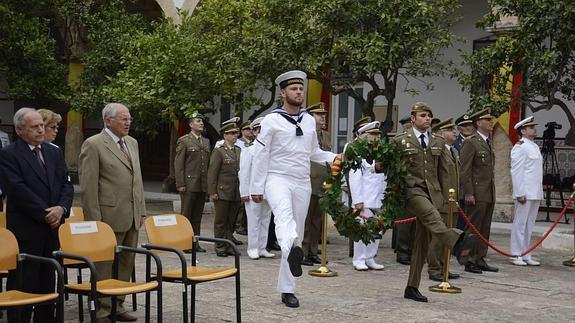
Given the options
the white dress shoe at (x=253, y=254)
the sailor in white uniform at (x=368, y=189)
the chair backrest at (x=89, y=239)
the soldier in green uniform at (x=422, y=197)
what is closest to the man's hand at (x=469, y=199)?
the sailor in white uniform at (x=368, y=189)

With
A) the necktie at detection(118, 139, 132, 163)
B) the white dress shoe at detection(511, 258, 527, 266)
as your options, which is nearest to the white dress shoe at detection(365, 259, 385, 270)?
the white dress shoe at detection(511, 258, 527, 266)

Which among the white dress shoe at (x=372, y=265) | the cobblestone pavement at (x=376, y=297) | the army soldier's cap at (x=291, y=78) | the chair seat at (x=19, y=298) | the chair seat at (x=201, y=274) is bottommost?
the cobblestone pavement at (x=376, y=297)

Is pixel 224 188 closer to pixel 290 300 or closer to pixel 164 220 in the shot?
pixel 290 300

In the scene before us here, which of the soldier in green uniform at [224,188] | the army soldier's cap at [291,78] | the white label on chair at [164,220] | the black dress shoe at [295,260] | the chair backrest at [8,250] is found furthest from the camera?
the soldier in green uniform at [224,188]

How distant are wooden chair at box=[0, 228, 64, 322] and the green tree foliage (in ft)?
27.7

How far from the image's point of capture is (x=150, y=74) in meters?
16.5

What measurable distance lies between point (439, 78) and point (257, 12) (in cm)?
592

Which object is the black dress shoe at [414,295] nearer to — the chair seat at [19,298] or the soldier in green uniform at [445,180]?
the soldier in green uniform at [445,180]

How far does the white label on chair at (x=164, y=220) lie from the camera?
24.3 feet

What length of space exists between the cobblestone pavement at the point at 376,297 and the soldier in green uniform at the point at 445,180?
186 mm

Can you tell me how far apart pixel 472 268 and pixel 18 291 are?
252 inches

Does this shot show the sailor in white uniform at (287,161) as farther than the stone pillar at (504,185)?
No

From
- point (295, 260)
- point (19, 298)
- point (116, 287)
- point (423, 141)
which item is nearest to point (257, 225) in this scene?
point (423, 141)

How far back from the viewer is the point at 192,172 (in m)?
12.6
